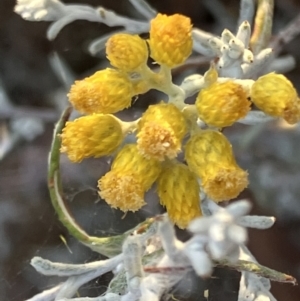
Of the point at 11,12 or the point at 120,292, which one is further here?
the point at 11,12

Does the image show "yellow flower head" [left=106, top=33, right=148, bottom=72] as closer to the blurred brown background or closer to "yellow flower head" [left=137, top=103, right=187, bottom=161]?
"yellow flower head" [left=137, top=103, right=187, bottom=161]

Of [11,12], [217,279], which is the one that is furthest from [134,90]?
[11,12]

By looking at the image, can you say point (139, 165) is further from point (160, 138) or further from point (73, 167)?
point (73, 167)

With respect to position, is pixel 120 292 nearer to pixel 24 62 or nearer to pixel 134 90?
pixel 134 90

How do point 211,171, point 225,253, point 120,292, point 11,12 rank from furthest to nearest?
point 11,12 < point 120,292 < point 211,171 < point 225,253

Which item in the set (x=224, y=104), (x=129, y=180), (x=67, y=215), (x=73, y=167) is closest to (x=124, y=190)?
(x=129, y=180)

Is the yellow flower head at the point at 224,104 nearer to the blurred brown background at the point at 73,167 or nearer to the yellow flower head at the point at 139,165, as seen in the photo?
the yellow flower head at the point at 139,165

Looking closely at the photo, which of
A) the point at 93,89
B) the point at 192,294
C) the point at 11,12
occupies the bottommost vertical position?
the point at 192,294
